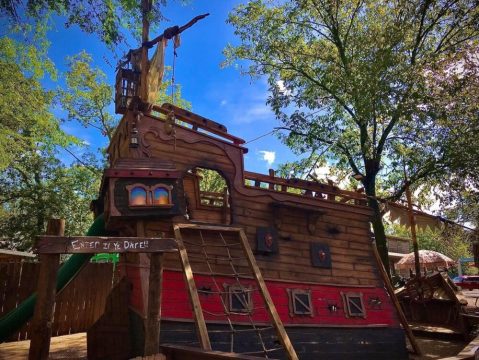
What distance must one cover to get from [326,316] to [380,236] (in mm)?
6911

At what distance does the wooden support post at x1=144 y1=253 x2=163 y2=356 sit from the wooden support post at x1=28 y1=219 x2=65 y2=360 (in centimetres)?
115

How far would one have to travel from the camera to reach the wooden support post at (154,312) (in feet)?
15.3

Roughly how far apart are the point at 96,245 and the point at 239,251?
4065 millimetres

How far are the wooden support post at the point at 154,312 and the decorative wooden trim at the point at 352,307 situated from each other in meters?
5.64

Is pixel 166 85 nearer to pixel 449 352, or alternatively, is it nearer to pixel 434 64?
pixel 434 64

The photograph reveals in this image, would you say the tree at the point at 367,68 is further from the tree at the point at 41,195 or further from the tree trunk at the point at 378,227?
the tree at the point at 41,195

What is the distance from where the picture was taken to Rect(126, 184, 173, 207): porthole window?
21.7 ft

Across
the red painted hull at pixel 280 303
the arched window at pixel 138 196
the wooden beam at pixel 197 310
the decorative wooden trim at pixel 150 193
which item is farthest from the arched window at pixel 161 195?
the red painted hull at pixel 280 303

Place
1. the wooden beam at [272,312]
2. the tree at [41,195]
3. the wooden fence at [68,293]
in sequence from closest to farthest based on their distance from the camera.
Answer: the wooden beam at [272,312] → the wooden fence at [68,293] → the tree at [41,195]

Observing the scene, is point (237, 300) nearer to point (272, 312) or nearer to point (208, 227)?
point (272, 312)

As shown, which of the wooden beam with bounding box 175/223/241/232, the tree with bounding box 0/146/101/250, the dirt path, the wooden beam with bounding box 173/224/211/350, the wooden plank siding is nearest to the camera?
the wooden beam with bounding box 173/224/211/350

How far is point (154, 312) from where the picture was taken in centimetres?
475

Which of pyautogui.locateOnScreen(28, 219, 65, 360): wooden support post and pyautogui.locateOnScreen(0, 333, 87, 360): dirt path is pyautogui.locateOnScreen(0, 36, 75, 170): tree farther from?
pyautogui.locateOnScreen(28, 219, 65, 360): wooden support post

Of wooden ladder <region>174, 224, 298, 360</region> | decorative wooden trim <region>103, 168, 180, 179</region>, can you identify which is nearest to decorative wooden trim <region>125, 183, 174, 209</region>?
decorative wooden trim <region>103, 168, 180, 179</region>
